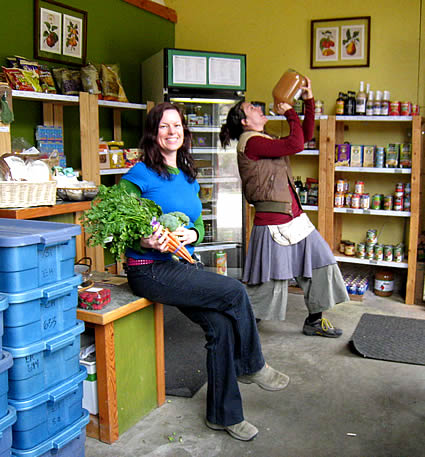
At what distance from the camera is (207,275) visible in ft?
8.28

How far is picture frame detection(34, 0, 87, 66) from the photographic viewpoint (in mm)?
4094

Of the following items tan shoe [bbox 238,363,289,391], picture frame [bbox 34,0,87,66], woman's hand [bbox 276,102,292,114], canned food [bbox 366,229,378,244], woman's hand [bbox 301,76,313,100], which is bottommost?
tan shoe [bbox 238,363,289,391]

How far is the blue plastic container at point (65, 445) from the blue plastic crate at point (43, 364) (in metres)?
0.21

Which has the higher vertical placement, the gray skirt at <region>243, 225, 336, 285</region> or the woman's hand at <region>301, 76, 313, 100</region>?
the woman's hand at <region>301, 76, 313, 100</region>

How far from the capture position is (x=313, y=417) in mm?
2674

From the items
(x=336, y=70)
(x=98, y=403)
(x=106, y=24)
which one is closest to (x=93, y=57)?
(x=106, y=24)

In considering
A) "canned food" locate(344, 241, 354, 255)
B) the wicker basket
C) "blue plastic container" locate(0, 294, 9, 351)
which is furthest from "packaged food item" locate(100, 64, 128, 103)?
"blue plastic container" locate(0, 294, 9, 351)

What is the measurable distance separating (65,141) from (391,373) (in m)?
3.09

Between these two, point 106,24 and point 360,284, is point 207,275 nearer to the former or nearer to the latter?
point 360,284

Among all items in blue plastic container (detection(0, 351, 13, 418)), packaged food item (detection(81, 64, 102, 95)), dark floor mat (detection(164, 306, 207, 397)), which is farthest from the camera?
packaged food item (detection(81, 64, 102, 95))

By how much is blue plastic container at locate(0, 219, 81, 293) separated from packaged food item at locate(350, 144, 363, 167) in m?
3.48

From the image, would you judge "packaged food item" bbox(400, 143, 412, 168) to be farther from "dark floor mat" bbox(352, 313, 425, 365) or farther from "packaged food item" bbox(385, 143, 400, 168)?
"dark floor mat" bbox(352, 313, 425, 365)

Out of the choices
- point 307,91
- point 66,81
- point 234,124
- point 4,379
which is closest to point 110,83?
point 66,81

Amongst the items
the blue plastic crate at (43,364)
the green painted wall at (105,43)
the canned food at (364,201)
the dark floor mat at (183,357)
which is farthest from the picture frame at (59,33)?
the blue plastic crate at (43,364)
